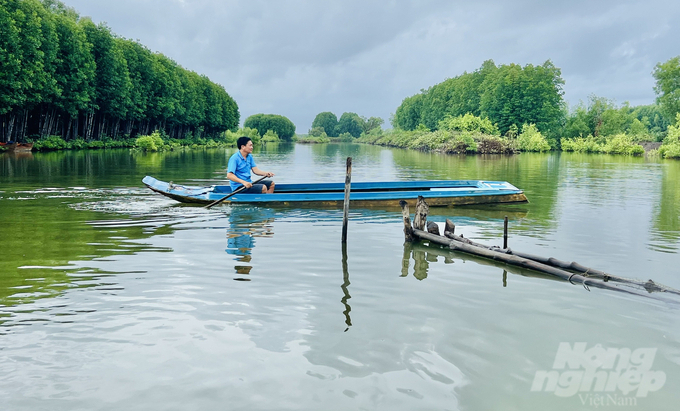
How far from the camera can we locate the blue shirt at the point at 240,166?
46.7ft

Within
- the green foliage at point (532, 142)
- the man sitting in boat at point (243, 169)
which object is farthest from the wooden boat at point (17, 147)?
the green foliage at point (532, 142)

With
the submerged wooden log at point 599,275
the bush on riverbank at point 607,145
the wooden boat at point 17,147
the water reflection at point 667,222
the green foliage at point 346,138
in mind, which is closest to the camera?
the submerged wooden log at point 599,275

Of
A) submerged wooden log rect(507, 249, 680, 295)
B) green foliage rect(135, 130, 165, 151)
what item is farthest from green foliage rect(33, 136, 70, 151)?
submerged wooden log rect(507, 249, 680, 295)

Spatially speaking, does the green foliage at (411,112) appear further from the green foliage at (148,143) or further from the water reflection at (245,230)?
the water reflection at (245,230)

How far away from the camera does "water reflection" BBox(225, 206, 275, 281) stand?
31.2ft

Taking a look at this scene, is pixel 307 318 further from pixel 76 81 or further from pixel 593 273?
pixel 76 81

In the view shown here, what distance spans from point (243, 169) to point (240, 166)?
5.4 inches

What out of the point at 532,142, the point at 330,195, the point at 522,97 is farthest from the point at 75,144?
the point at 522,97

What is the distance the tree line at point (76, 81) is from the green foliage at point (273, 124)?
288 feet

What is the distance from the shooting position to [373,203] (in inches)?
612

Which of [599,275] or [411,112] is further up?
[411,112]

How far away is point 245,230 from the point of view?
39.8ft

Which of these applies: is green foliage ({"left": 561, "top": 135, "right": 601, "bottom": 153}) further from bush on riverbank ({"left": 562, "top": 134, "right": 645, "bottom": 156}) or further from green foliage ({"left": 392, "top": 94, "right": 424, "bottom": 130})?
green foliage ({"left": 392, "top": 94, "right": 424, "bottom": 130})

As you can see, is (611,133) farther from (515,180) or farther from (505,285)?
(505,285)
